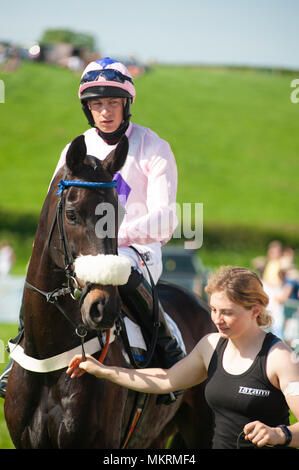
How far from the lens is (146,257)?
4.22 metres

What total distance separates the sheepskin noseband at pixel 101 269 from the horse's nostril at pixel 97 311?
0.35 feet

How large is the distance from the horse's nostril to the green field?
28.8m

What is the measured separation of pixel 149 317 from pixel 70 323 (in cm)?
71

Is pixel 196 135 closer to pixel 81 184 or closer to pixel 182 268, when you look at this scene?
pixel 182 268

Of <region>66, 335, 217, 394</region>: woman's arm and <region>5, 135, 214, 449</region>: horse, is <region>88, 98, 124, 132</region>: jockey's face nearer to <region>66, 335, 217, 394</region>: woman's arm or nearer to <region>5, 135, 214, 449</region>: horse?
<region>5, 135, 214, 449</region>: horse

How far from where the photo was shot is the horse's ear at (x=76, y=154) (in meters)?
3.35

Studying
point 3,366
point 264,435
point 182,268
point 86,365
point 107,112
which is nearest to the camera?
point 264,435

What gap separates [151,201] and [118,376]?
116 cm

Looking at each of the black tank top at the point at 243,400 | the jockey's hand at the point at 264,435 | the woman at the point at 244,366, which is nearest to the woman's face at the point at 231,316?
the woman at the point at 244,366

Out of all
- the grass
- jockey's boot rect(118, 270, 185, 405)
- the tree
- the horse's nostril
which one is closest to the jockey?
jockey's boot rect(118, 270, 185, 405)

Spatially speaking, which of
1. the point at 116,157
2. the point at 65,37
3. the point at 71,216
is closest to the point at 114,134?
the point at 116,157

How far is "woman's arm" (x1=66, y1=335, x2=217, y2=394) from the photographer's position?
129 inches

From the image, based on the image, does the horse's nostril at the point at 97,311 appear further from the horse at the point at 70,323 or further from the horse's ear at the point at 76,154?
the horse's ear at the point at 76,154
